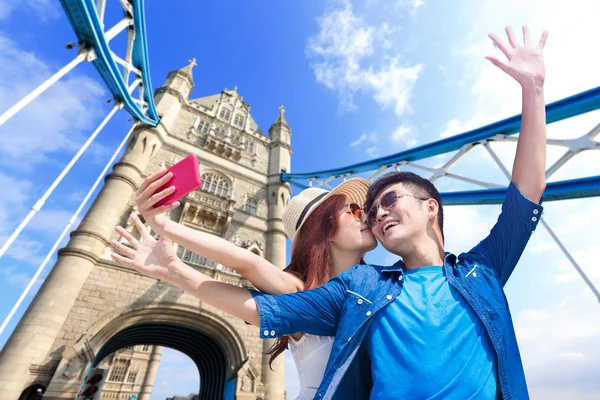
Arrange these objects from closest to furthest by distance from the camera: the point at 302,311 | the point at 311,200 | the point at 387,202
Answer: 1. the point at 302,311
2. the point at 387,202
3. the point at 311,200

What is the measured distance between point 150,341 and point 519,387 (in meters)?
15.6

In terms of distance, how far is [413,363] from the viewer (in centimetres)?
115

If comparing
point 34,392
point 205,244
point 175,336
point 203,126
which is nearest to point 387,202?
point 205,244

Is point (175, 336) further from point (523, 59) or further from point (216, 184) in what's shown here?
point (523, 59)

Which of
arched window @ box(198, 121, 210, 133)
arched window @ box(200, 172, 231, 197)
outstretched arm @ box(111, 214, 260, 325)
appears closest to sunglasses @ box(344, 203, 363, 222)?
outstretched arm @ box(111, 214, 260, 325)

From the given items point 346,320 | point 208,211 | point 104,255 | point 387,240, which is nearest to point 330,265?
point 387,240

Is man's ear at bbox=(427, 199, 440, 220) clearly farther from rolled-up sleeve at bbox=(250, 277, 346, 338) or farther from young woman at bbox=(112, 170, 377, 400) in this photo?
rolled-up sleeve at bbox=(250, 277, 346, 338)

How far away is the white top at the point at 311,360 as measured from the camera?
58.3 inches

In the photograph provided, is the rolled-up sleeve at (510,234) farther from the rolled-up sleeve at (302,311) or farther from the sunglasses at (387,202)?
the rolled-up sleeve at (302,311)

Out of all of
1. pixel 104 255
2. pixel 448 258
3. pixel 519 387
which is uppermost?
pixel 104 255

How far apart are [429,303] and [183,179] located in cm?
131

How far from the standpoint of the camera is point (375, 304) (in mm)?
1321

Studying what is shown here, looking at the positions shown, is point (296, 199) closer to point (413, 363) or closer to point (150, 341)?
Result: point (413, 363)

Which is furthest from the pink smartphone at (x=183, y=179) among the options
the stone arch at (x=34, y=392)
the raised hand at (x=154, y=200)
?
the stone arch at (x=34, y=392)
